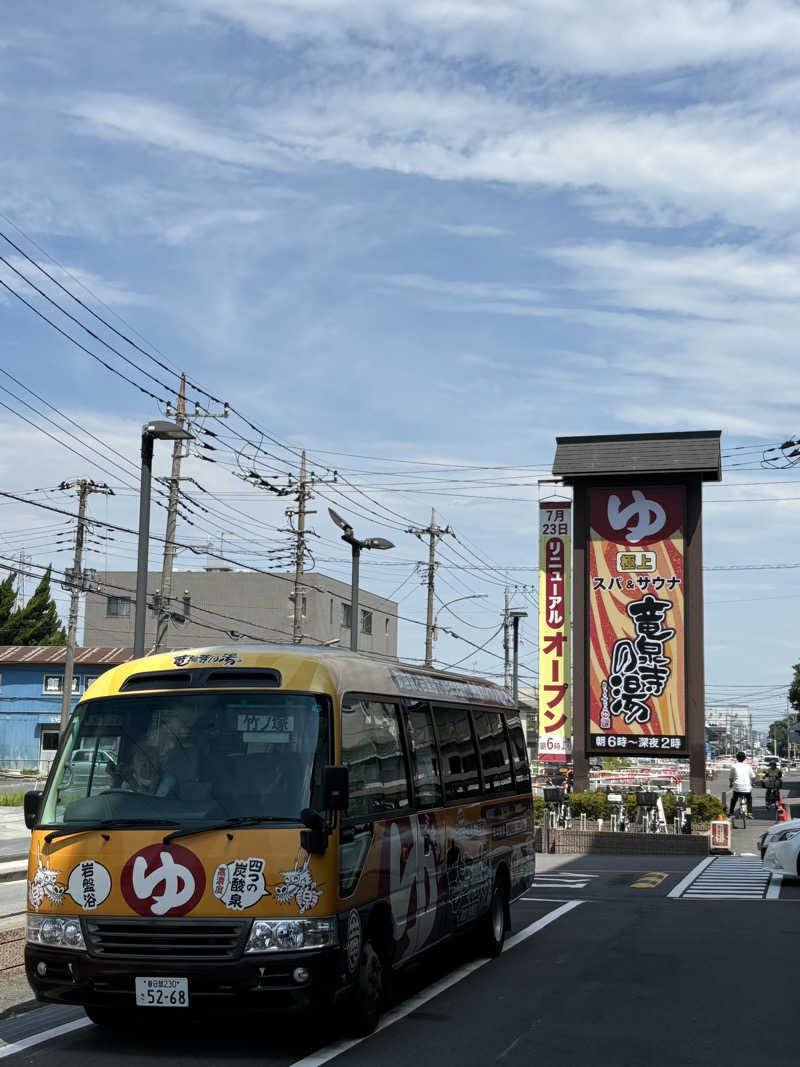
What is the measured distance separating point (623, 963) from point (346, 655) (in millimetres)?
4645

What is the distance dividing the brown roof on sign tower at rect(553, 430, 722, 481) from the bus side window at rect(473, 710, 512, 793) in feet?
66.8

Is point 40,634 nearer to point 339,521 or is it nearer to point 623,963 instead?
point 339,521

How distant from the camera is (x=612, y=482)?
3509 centimetres

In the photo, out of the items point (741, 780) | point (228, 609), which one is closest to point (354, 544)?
point (741, 780)

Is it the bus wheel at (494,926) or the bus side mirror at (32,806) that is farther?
the bus wheel at (494,926)

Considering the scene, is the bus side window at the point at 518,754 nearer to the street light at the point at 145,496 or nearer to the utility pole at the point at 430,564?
the street light at the point at 145,496

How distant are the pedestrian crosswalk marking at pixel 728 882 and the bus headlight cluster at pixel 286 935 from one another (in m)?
11.5

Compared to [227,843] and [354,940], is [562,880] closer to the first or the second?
[354,940]

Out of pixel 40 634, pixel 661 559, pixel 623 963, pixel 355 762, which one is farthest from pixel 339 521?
pixel 40 634

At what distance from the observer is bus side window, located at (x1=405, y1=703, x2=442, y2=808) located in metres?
10.9

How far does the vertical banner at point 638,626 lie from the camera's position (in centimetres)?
3406

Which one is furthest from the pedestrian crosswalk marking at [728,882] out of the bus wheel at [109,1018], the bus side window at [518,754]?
the bus wheel at [109,1018]

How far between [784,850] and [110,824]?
1402 centimetres

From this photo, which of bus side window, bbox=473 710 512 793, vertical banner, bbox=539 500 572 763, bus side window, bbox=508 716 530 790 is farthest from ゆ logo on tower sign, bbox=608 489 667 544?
→ bus side window, bbox=473 710 512 793
